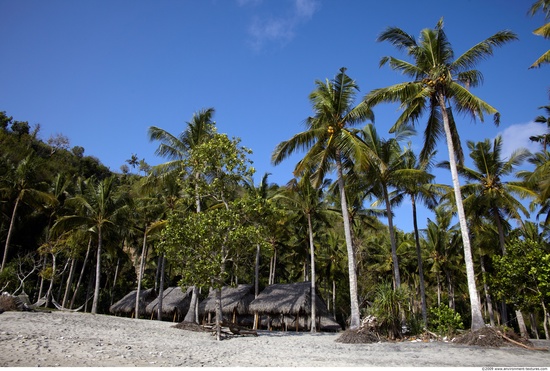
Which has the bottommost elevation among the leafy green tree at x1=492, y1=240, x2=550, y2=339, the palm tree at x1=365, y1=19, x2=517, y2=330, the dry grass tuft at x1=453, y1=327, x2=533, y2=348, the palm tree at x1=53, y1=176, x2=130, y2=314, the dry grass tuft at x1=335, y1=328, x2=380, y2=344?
the dry grass tuft at x1=335, y1=328, x2=380, y2=344

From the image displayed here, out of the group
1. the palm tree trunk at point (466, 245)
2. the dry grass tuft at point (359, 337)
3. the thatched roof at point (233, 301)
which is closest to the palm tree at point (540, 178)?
the palm tree trunk at point (466, 245)

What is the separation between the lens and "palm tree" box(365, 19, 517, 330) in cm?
1287

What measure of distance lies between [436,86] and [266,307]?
1699 cm

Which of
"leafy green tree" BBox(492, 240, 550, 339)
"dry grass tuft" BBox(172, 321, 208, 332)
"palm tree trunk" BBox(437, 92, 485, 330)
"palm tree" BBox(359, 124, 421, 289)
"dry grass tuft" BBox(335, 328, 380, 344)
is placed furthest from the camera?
"palm tree" BBox(359, 124, 421, 289)

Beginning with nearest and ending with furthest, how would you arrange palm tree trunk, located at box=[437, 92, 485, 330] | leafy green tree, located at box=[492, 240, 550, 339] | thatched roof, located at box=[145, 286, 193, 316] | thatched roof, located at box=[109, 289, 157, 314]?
1. palm tree trunk, located at box=[437, 92, 485, 330]
2. leafy green tree, located at box=[492, 240, 550, 339]
3. thatched roof, located at box=[145, 286, 193, 316]
4. thatched roof, located at box=[109, 289, 157, 314]

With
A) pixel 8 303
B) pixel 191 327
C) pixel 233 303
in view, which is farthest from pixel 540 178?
pixel 8 303

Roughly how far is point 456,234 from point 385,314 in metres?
17.1

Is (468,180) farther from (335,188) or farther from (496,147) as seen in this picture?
(335,188)

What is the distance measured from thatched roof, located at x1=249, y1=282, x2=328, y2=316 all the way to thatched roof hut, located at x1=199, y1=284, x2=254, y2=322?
104 cm

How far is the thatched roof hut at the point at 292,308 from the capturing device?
22594 mm

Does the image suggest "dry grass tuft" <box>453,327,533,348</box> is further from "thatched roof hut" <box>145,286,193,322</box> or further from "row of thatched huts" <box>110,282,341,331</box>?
"thatched roof hut" <box>145,286,193,322</box>

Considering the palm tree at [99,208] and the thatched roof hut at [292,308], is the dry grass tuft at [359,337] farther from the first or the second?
the palm tree at [99,208]

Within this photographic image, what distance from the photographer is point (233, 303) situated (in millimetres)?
24750

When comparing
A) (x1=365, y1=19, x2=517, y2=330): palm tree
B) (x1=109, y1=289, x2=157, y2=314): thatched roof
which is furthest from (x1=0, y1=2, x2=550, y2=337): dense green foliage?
(x1=109, y1=289, x2=157, y2=314): thatched roof
